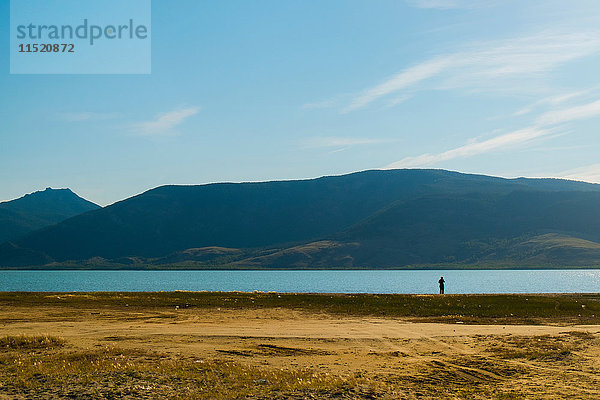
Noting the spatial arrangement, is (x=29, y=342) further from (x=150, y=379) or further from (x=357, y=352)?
(x=357, y=352)

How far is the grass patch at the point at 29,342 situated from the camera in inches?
858

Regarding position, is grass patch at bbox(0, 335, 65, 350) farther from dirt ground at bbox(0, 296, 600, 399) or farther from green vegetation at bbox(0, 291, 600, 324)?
green vegetation at bbox(0, 291, 600, 324)

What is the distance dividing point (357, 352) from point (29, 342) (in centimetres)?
1278

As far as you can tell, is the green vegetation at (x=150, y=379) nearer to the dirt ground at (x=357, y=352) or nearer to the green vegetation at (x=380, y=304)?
the dirt ground at (x=357, y=352)

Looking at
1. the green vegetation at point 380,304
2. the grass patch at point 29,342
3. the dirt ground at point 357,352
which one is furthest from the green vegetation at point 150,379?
the green vegetation at point 380,304

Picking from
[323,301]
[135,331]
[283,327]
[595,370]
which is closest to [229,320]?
[283,327]

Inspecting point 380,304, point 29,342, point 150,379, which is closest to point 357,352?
point 150,379

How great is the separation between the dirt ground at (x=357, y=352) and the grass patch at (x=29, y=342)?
55 cm

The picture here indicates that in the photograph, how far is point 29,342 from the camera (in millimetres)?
22234

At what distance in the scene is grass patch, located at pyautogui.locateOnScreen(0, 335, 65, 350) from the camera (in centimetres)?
2180

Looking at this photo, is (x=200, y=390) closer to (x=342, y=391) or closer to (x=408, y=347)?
(x=342, y=391)

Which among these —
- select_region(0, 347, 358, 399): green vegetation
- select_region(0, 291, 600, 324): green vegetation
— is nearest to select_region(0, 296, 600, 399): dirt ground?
select_region(0, 347, 358, 399): green vegetation

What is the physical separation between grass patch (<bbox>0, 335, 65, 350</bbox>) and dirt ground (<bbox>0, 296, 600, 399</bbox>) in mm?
550

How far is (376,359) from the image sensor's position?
68.7 feet
